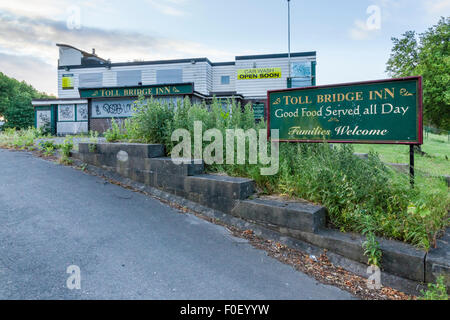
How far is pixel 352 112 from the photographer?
15.1 feet

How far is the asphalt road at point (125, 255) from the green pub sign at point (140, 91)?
43.7 ft

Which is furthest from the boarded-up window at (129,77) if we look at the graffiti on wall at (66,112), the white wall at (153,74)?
the graffiti on wall at (66,112)

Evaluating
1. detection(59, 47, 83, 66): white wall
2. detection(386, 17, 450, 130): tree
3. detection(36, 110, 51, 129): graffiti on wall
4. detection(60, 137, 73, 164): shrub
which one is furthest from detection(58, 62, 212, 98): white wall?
detection(60, 137, 73, 164): shrub

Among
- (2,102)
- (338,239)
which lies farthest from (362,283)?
(2,102)

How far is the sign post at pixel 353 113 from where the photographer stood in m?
4.12

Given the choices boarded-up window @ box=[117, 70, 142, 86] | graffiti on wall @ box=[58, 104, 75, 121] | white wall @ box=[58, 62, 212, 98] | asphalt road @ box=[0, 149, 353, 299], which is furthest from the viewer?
boarded-up window @ box=[117, 70, 142, 86]

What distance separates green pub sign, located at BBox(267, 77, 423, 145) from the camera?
4129 millimetres

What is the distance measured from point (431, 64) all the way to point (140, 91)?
16.7m

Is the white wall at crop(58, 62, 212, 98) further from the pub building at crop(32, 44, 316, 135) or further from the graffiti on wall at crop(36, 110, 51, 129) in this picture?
the graffiti on wall at crop(36, 110, 51, 129)

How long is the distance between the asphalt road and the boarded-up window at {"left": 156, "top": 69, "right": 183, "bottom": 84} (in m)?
21.1

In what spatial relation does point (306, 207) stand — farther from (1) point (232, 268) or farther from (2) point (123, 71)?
(2) point (123, 71)

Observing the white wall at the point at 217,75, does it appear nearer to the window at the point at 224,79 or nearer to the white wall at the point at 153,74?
the white wall at the point at 153,74

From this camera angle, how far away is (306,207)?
12.7ft

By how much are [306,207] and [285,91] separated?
2.36 meters
